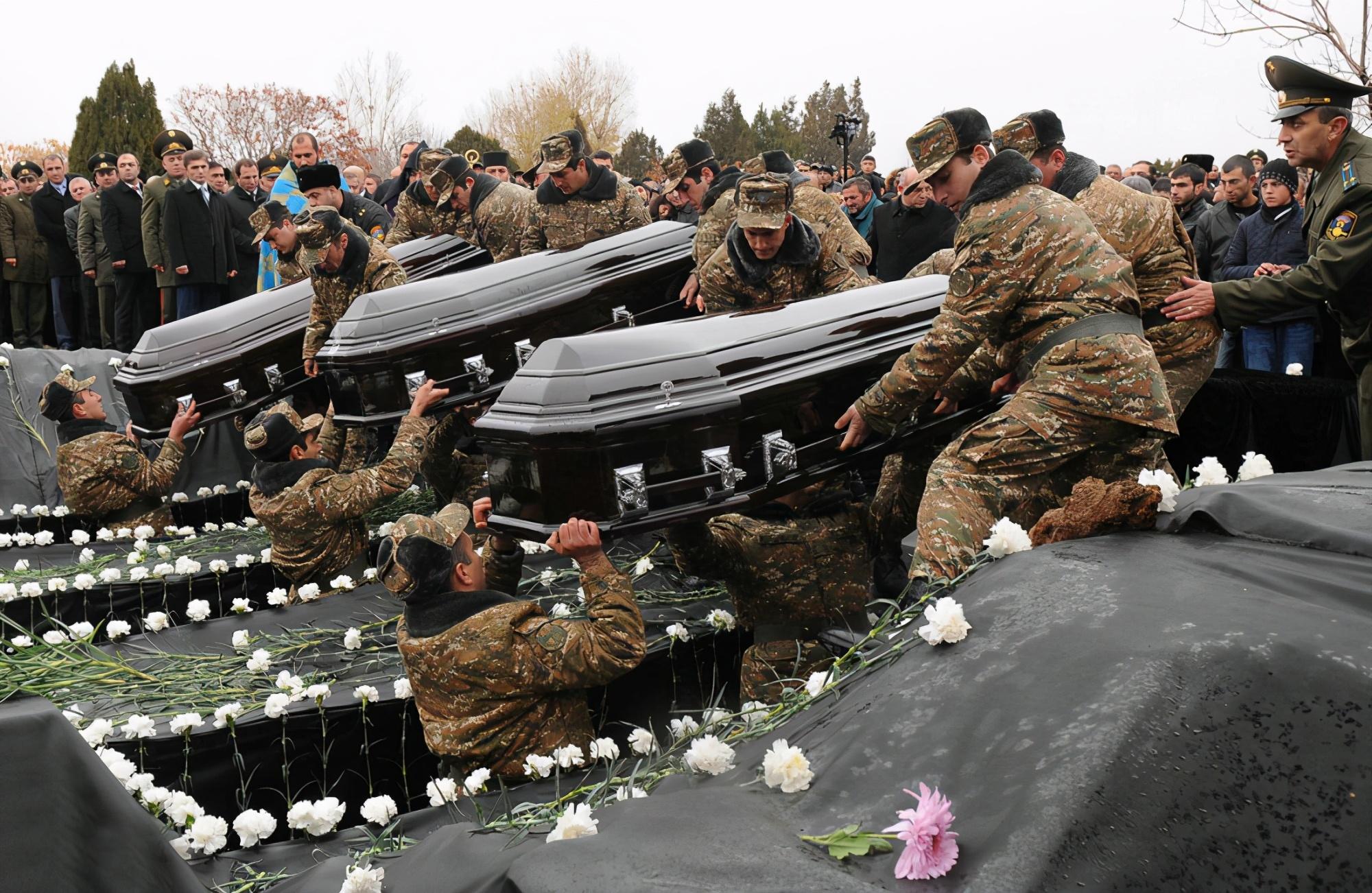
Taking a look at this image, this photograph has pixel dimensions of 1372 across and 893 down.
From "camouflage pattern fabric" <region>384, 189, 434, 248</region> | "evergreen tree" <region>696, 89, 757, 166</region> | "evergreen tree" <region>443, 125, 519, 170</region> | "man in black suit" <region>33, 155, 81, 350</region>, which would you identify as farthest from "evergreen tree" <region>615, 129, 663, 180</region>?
"camouflage pattern fabric" <region>384, 189, 434, 248</region>

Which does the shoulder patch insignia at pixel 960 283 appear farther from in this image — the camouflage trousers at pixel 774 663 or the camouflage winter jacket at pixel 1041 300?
the camouflage trousers at pixel 774 663

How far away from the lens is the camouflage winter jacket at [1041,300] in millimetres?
3117

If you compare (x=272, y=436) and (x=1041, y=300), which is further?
(x=272, y=436)

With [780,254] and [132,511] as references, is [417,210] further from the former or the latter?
[780,254]

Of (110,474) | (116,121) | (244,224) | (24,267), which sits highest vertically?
(116,121)

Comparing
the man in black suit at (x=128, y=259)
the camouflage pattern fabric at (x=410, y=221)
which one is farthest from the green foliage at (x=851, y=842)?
the man in black suit at (x=128, y=259)

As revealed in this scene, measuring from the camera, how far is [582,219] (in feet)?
20.1

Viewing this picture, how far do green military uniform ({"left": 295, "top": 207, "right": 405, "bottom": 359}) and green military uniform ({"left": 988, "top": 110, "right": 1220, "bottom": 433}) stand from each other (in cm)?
317

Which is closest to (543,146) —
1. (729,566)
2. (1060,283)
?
(729,566)

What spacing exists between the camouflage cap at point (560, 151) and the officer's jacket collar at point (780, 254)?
5.98 feet

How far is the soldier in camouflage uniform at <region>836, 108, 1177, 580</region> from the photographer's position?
3.11 meters

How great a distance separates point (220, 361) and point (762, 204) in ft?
12.1

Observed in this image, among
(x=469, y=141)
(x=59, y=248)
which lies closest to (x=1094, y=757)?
(x=59, y=248)

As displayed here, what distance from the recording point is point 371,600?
191 inches
